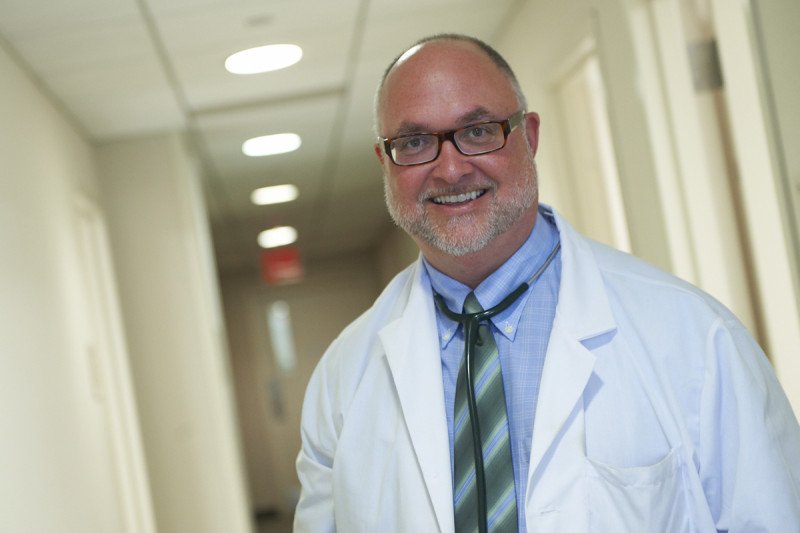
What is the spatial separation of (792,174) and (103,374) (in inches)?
128

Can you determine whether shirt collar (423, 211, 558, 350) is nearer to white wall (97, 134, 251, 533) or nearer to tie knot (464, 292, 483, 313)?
tie knot (464, 292, 483, 313)

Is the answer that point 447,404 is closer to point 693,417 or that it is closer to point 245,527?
point 693,417

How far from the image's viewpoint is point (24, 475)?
2.72 metres

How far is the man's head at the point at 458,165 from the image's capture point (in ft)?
4.96

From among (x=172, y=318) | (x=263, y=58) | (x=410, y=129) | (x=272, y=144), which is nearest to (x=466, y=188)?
(x=410, y=129)

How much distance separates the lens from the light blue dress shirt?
4.82 feet

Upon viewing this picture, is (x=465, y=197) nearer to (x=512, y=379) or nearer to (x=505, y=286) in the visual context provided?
(x=505, y=286)

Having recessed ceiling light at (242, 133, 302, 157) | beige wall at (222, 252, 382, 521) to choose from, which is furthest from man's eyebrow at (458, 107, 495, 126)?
beige wall at (222, 252, 382, 521)

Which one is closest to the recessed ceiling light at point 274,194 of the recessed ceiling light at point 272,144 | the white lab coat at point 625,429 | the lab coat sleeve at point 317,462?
the recessed ceiling light at point 272,144

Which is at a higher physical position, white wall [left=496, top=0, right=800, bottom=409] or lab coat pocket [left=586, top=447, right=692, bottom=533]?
white wall [left=496, top=0, right=800, bottom=409]

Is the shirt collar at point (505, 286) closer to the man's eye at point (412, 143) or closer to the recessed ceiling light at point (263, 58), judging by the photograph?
the man's eye at point (412, 143)

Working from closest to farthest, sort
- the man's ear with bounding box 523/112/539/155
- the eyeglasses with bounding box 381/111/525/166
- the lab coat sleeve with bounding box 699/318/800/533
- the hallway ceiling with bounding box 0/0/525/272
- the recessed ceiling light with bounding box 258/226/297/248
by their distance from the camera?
the lab coat sleeve with bounding box 699/318/800/533, the eyeglasses with bounding box 381/111/525/166, the man's ear with bounding box 523/112/539/155, the hallway ceiling with bounding box 0/0/525/272, the recessed ceiling light with bounding box 258/226/297/248

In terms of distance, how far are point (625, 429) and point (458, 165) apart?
456 mm

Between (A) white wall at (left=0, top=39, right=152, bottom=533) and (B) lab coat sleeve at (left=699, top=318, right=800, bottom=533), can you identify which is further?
(A) white wall at (left=0, top=39, right=152, bottom=533)
